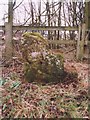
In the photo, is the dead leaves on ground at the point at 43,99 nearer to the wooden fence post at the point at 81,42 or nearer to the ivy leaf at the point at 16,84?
the ivy leaf at the point at 16,84

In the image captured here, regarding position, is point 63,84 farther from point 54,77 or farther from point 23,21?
point 23,21

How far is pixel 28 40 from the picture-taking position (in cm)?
384

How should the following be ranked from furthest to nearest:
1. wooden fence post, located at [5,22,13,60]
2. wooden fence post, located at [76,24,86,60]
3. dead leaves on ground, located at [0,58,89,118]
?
wooden fence post, located at [76,24,86,60] → wooden fence post, located at [5,22,13,60] → dead leaves on ground, located at [0,58,89,118]

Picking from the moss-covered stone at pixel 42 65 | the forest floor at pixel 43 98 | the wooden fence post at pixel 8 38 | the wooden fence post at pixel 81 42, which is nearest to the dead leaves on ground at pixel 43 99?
the forest floor at pixel 43 98

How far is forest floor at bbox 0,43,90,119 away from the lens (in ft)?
9.68

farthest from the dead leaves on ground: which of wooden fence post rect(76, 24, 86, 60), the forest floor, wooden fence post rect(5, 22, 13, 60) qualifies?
wooden fence post rect(76, 24, 86, 60)

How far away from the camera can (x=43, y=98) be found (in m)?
3.18

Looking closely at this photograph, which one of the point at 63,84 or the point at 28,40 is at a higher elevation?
the point at 28,40

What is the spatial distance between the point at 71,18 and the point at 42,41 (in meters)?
2.04

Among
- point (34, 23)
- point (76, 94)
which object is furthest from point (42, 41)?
point (34, 23)

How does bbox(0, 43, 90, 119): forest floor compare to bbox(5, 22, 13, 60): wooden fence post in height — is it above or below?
below

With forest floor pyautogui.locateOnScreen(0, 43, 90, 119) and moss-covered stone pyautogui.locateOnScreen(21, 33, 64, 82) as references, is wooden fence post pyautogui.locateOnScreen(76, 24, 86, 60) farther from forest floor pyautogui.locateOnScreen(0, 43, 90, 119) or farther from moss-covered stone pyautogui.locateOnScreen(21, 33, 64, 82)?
moss-covered stone pyautogui.locateOnScreen(21, 33, 64, 82)

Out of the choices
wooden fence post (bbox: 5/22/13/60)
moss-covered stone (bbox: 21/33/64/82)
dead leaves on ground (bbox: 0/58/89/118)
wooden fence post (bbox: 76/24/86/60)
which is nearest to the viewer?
dead leaves on ground (bbox: 0/58/89/118)

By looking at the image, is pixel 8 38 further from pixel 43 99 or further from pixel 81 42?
pixel 43 99
